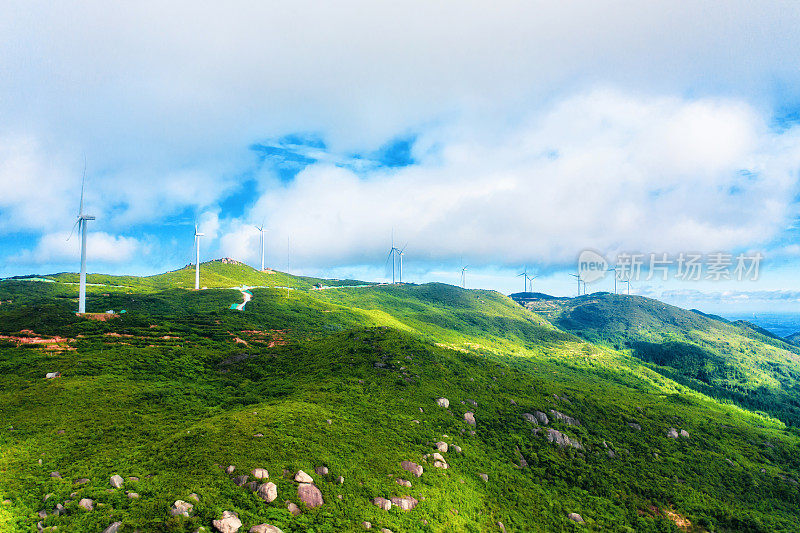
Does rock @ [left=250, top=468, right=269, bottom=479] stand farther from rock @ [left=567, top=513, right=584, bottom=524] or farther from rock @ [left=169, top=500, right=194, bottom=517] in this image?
rock @ [left=567, top=513, right=584, bottom=524]

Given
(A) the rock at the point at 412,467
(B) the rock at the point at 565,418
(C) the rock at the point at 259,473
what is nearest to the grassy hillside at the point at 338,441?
(B) the rock at the point at 565,418

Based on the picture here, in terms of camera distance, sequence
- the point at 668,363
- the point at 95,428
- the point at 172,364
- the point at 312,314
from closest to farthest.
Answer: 1. the point at 95,428
2. the point at 172,364
3. the point at 312,314
4. the point at 668,363

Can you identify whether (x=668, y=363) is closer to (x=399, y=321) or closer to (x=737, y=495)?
(x=399, y=321)

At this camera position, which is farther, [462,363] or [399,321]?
[399,321]

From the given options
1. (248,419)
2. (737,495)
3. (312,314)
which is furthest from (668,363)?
(248,419)

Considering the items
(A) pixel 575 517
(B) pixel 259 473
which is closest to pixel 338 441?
(B) pixel 259 473

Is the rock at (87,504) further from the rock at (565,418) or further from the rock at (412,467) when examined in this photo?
the rock at (565,418)

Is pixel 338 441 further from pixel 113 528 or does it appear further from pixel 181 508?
pixel 113 528
